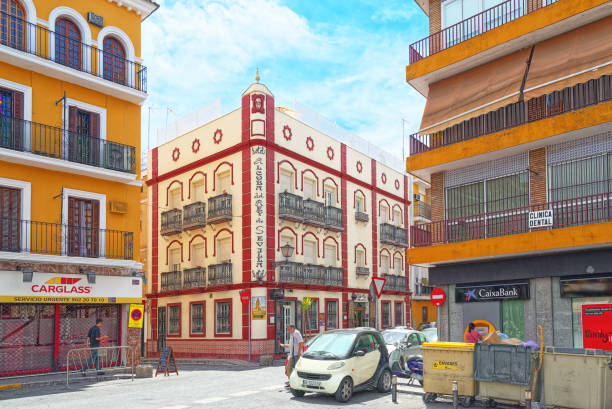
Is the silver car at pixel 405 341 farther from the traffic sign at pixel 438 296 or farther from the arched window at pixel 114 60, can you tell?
the arched window at pixel 114 60

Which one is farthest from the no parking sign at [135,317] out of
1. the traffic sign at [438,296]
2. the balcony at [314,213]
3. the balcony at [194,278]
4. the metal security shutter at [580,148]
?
the metal security shutter at [580,148]

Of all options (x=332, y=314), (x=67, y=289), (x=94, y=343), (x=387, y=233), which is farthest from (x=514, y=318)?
(x=387, y=233)

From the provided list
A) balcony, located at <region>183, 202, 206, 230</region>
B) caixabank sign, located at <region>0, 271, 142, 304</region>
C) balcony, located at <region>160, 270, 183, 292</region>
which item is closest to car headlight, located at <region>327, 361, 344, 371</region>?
caixabank sign, located at <region>0, 271, 142, 304</region>

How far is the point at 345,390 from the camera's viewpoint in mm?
14383

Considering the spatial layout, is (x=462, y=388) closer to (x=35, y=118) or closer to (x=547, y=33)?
(x=547, y=33)

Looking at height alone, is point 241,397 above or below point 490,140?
below

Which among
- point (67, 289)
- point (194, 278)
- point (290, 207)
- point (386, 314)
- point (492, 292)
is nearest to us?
point (492, 292)

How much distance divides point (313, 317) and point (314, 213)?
5761 millimetres

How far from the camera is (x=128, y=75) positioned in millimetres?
24047

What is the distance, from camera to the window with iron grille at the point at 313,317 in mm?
33125

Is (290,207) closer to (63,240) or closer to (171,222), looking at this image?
(171,222)

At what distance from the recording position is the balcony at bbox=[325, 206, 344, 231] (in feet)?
115

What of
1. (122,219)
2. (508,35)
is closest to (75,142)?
(122,219)

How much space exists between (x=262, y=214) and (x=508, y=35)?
1586 cm
